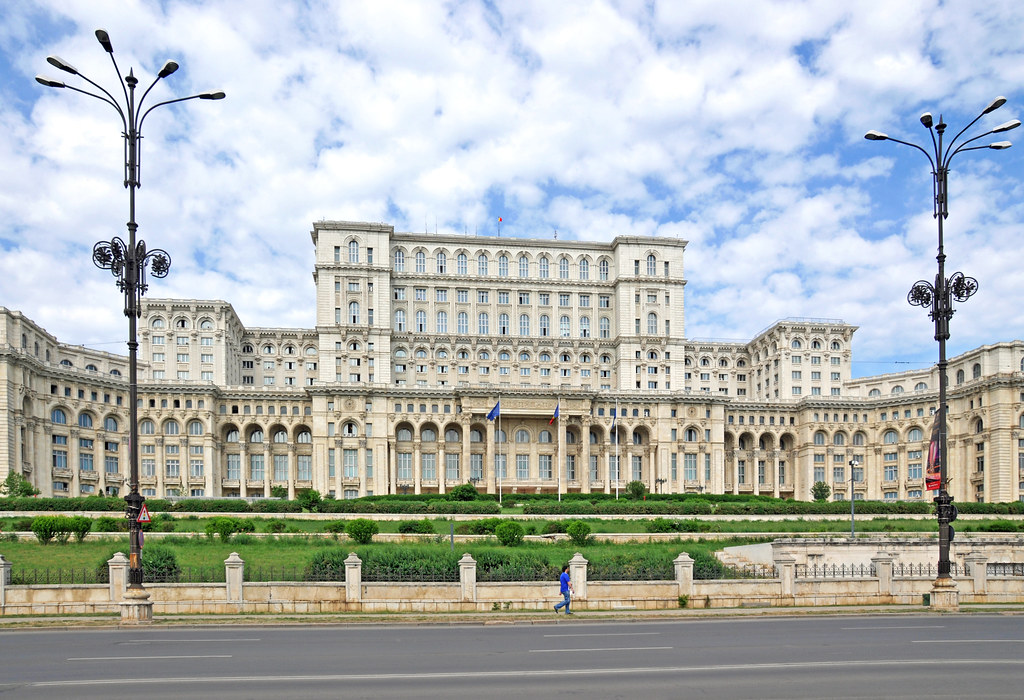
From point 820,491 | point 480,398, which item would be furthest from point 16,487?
point 820,491

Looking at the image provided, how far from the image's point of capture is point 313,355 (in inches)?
4914

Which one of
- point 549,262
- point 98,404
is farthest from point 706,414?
point 98,404

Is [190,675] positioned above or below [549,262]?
below

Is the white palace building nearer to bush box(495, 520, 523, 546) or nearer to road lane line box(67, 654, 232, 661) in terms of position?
bush box(495, 520, 523, 546)

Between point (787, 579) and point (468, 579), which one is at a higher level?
point (468, 579)

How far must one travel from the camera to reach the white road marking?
16344 mm

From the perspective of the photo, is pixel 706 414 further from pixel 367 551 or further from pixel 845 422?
pixel 367 551

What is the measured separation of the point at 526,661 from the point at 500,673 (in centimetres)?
175

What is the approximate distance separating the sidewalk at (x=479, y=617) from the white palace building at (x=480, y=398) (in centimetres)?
6521

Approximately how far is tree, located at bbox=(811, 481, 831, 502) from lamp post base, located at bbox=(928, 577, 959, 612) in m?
74.9

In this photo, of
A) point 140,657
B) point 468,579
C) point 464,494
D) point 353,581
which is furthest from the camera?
point 464,494

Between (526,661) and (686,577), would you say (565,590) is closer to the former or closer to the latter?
(686,577)

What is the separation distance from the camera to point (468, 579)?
31500 millimetres

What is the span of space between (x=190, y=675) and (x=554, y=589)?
56.8 feet
